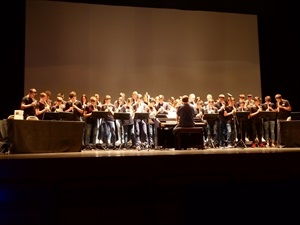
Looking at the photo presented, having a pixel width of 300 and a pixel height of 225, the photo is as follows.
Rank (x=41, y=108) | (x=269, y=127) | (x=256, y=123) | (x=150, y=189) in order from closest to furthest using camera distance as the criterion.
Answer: (x=150, y=189) < (x=41, y=108) < (x=256, y=123) < (x=269, y=127)

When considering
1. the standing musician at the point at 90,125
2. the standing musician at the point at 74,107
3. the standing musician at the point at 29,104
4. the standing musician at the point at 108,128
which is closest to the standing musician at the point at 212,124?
the standing musician at the point at 108,128

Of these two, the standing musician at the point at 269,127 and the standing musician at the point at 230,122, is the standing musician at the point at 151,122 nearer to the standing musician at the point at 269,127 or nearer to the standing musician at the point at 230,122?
the standing musician at the point at 230,122

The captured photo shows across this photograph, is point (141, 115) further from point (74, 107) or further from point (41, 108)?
point (41, 108)

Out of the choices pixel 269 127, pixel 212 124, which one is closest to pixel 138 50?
pixel 212 124

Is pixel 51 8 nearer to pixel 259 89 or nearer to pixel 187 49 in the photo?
pixel 187 49

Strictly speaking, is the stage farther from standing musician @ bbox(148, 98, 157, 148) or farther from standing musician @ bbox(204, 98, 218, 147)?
standing musician @ bbox(148, 98, 157, 148)

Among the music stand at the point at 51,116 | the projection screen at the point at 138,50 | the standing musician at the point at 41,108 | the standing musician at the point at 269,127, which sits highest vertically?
the projection screen at the point at 138,50

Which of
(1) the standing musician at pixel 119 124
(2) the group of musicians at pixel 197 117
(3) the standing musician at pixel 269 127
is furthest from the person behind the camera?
(1) the standing musician at pixel 119 124

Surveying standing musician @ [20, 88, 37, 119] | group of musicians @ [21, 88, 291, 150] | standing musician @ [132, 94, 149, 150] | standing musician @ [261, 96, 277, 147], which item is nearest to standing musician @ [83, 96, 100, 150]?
group of musicians @ [21, 88, 291, 150]

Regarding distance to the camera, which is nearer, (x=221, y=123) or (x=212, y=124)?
(x=221, y=123)

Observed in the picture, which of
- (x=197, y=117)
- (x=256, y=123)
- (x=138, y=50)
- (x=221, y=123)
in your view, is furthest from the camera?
(x=138, y=50)

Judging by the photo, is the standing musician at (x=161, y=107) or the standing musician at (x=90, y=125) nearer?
the standing musician at (x=90, y=125)

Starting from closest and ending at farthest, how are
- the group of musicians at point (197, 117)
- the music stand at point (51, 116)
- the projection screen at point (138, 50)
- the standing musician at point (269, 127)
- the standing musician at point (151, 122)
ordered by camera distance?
1. the music stand at point (51, 116)
2. the group of musicians at point (197, 117)
3. the standing musician at point (269, 127)
4. the standing musician at point (151, 122)
5. the projection screen at point (138, 50)

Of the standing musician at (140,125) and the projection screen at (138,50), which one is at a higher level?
the projection screen at (138,50)
